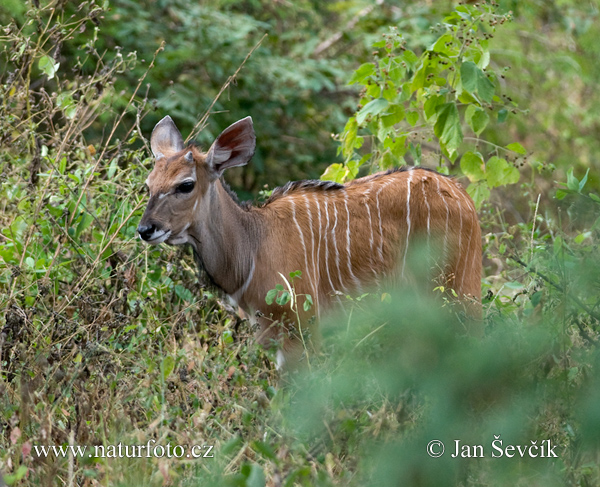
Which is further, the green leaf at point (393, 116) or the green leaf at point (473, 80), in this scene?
the green leaf at point (393, 116)

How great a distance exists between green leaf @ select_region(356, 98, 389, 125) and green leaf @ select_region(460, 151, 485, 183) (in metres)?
0.66

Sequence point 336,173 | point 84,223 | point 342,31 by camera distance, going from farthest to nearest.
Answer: point 342,31, point 336,173, point 84,223

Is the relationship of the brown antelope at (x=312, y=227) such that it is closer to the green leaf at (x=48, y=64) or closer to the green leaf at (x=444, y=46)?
the green leaf at (x=48, y=64)

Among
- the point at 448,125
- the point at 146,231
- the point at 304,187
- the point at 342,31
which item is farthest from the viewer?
the point at 342,31

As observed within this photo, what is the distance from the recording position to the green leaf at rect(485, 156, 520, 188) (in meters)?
5.24

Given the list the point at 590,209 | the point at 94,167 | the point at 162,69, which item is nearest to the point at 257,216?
the point at 94,167

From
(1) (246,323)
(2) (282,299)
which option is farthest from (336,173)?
(2) (282,299)

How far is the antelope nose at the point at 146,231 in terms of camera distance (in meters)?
4.10

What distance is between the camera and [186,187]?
14.1 feet

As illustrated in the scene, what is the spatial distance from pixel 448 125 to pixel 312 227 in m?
1.21

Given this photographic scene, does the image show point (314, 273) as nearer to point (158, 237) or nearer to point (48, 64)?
point (158, 237)

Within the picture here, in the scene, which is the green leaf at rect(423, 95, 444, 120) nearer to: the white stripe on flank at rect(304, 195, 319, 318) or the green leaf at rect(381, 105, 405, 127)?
the green leaf at rect(381, 105, 405, 127)

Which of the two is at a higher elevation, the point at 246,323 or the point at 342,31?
the point at 246,323

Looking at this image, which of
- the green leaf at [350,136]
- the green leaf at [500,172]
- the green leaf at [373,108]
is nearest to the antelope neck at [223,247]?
Result: the green leaf at [373,108]
